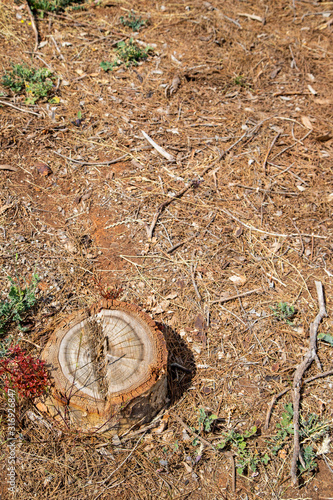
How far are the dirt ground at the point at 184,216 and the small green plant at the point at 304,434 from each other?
47 mm

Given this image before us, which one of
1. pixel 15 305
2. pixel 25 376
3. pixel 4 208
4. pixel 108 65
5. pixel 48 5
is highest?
pixel 48 5

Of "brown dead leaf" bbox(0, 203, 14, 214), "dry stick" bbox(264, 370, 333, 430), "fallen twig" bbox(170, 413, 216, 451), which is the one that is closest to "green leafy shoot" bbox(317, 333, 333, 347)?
"dry stick" bbox(264, 370, 333, 430)

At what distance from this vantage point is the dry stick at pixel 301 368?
2721 millimetres

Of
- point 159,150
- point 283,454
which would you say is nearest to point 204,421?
point 283,454

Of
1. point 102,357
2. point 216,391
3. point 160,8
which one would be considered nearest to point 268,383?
point 216,391

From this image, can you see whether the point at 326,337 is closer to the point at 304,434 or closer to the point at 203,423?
the point at 304,434

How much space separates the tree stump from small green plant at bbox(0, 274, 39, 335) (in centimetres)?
58

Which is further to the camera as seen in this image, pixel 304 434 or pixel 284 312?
pixel 284 312

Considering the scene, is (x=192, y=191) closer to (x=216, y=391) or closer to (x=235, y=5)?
(x=216, y=391)

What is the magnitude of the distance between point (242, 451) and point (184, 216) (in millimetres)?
2035

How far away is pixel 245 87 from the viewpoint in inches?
205

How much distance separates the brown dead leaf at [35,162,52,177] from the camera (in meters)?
4.11

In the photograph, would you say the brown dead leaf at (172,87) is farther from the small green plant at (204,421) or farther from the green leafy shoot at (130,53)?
the small green plant at (204,421)

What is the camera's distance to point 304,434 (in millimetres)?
2857
